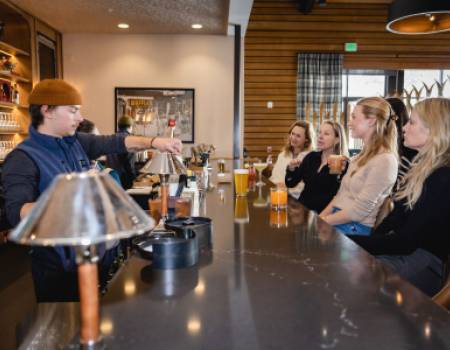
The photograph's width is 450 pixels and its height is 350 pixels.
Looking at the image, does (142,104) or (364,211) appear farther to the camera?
(142,104)

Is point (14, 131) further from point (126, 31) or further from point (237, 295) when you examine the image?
point (237, 295)

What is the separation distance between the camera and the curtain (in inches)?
333

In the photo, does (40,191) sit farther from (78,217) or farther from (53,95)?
(78,217)

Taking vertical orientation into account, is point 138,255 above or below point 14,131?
below

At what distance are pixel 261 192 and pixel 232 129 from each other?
205 inches

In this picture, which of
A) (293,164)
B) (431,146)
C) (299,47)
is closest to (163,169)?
(431,146)

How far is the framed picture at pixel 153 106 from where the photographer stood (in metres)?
7.99

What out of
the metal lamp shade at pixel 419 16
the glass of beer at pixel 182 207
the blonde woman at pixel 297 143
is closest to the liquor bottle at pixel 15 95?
the blonde woman at pixel 297 143

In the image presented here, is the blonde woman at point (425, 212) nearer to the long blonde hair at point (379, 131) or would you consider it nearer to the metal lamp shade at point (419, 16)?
the long blonde hair at point (379, 131)

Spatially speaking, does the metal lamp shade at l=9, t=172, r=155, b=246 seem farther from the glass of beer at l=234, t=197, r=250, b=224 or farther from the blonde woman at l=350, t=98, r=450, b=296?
the blonde woman at l=350, t=98, r=450, b=296

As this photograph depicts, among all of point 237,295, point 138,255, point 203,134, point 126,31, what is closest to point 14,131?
point 126,31

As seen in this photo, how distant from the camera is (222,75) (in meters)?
8.06

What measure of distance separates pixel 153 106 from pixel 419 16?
547cm

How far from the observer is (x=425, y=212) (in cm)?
183
